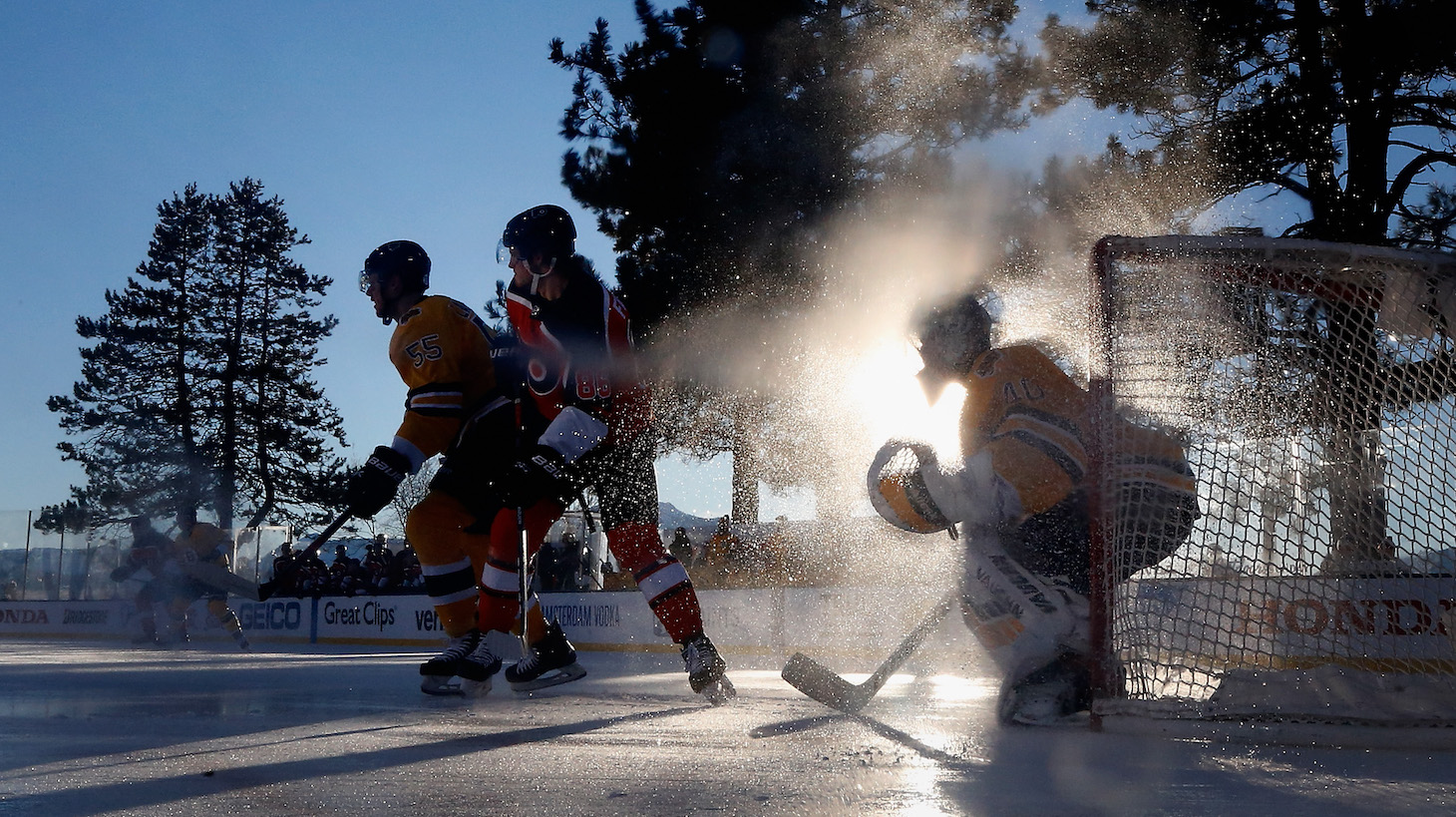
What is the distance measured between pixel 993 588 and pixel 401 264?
2.33 meters

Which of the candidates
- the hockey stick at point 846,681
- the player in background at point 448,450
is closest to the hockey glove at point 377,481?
the player in background at point 448,450

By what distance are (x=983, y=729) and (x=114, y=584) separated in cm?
2054

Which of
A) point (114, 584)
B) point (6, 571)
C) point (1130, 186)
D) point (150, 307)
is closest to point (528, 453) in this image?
point (1130, 186)

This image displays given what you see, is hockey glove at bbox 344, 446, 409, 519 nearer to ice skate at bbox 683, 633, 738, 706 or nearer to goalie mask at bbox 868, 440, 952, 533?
ice skate at bbox 683, 633, 738, 706

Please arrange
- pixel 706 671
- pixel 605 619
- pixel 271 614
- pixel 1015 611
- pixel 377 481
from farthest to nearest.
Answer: pixel 271 614
pixel 605 619
pixel 377 481
pixel 706 671
pixel 1015 611

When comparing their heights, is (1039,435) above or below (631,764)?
above

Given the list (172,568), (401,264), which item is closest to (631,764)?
(401,264)

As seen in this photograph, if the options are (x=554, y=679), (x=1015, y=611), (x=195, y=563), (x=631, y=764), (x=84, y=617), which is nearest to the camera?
(x=631, y=764)

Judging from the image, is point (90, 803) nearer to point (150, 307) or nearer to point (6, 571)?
point (6, 571)

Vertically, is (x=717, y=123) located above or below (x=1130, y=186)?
above

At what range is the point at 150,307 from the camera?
38.8 m

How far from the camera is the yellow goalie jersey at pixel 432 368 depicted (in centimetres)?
383

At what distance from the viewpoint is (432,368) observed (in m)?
3.86

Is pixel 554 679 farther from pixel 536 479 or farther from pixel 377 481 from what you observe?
pixel 377 481
